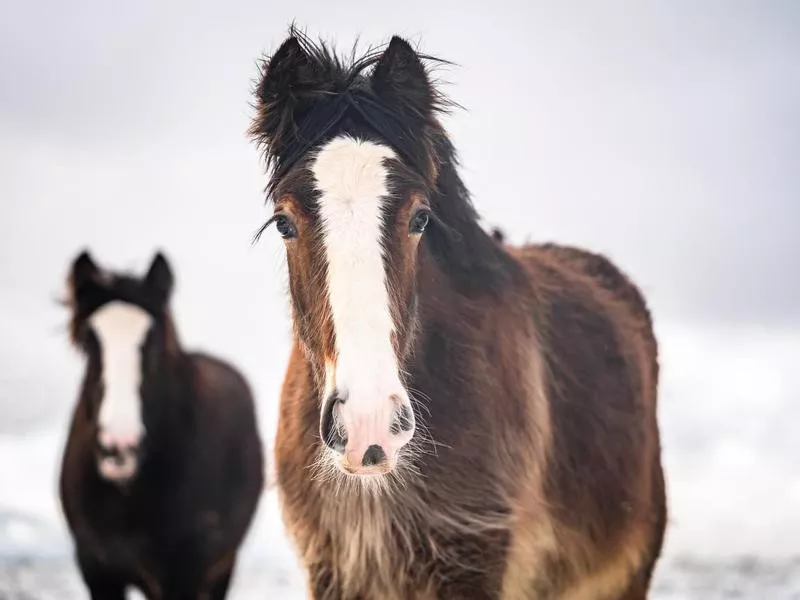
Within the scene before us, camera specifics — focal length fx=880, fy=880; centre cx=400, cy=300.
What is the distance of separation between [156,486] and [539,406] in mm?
2985

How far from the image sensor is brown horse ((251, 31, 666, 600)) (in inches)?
83.0

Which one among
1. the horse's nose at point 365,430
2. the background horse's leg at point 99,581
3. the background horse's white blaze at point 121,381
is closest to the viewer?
the horse's nose at point 365,430

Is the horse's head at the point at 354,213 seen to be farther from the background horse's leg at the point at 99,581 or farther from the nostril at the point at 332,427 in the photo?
the background horse's leg at the point at 99,581

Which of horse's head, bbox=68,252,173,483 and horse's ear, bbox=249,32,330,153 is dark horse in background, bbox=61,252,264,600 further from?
horse's ear, bbox=249,32,330,153

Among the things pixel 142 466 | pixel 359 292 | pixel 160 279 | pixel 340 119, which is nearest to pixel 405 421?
pixel 359 292

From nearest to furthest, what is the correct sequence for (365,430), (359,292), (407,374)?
(365,430)
(359,292)
(407,374)

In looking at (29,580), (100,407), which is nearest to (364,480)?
(100,407)

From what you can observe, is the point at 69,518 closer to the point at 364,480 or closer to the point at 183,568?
the point at 183,568

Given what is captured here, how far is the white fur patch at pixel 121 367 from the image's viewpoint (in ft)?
14.8

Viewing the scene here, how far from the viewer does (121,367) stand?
4711mm

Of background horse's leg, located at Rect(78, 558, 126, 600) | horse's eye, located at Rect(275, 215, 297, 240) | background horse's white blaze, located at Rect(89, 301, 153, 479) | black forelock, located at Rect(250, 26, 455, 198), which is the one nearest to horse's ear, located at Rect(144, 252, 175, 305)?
background horse's white blaze, located at Rect(89, 301, 153, 479)

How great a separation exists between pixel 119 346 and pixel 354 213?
300 centimetres

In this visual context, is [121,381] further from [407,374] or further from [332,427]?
[332,427]

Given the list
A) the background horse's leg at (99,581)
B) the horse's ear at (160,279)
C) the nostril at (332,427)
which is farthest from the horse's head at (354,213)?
the background horse's leg at (99,581)
